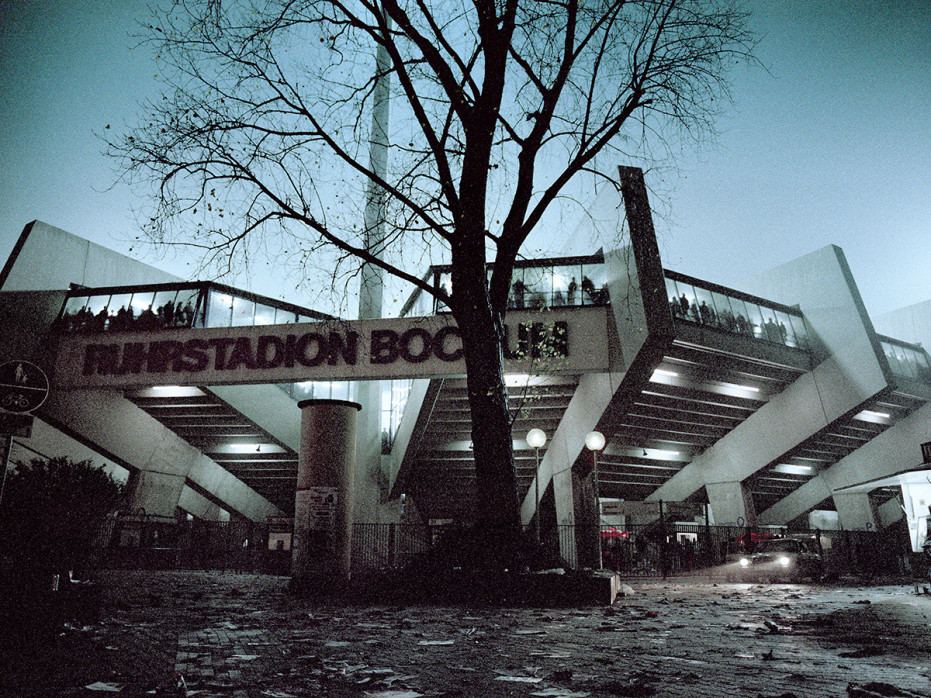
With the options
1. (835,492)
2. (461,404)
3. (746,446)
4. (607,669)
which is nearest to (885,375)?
(746,446)

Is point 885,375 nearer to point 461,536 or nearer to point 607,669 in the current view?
point 461,536

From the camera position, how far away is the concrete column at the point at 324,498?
38.9 ft

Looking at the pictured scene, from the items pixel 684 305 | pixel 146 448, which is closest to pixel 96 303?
pixel 146 448

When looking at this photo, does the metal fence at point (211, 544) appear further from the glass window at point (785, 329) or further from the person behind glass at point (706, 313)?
the glass window at point (785, 329)

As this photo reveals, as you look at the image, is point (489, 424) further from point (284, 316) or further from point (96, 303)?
point (96, 303)

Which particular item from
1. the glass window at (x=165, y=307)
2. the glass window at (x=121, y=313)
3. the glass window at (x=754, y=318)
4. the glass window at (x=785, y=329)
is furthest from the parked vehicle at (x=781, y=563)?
the glass window at (x=121, y=313)

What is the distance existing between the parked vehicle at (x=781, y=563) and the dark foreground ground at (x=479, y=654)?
435 inches

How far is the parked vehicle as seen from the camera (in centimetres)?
1875

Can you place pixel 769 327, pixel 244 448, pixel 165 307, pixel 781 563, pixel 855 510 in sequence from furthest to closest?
1. pixel 855 510
2. pixel 244 448
3. pixel 769 327
4. pixel 165 307
5. pixel 781 563

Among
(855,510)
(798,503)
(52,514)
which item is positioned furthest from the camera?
(798,503)

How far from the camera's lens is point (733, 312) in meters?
22.5

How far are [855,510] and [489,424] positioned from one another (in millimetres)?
29365

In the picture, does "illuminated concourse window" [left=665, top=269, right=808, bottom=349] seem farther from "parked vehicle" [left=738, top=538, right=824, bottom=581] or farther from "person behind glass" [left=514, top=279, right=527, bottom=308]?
"parked vehicle" [left=738, top=538, right=824, bottom=581]

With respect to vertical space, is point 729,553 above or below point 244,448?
below
